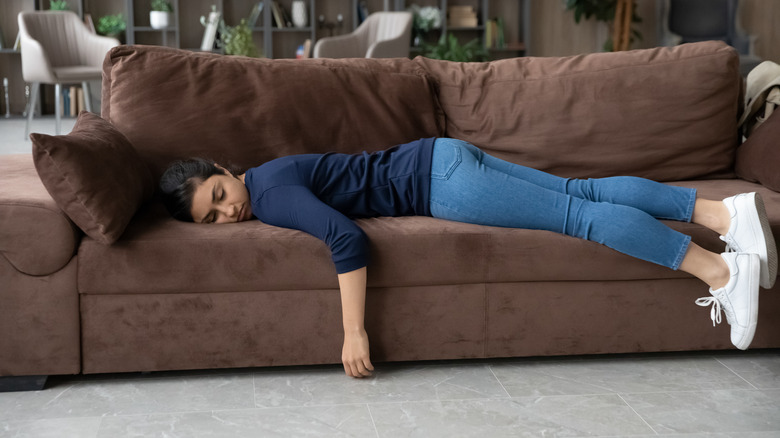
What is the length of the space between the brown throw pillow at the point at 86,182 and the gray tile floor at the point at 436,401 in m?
0.38

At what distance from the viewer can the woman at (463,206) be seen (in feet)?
5.69

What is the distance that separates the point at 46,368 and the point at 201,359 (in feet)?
1.15

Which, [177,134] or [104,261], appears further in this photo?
[177,134]

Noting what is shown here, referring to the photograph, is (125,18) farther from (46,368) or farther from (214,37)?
(46,368)

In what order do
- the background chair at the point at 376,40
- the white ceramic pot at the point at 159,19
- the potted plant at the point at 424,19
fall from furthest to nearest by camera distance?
the potted plant at the point at 424,19, the white ceramic pot at the point at 159,19, the background chair at the point at 376,40

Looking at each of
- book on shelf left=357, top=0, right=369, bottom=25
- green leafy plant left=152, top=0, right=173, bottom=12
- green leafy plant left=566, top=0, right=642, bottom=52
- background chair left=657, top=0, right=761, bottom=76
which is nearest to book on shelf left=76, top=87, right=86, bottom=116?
green leafy plant left=152, top=0, right=173, bottom=12

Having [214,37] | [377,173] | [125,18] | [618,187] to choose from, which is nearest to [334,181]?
[377,173]

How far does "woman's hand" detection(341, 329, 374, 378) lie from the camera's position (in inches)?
68.6

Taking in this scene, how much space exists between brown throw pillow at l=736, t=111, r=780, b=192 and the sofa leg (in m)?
2.03

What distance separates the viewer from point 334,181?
1.97 metres

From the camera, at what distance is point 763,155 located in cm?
227

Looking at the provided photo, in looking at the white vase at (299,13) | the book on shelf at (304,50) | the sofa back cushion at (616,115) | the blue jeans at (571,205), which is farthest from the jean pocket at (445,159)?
the white vase at (299,13)

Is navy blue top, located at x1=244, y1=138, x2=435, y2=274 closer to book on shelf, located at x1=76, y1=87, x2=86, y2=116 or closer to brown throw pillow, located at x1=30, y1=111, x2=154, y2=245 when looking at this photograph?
brown throw pillow, located at x1=30, y1=111, x2=154, y2=245

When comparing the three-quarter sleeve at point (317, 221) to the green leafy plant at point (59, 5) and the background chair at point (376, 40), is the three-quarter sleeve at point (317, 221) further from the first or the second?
the green leafy plant at point (59, 5)
